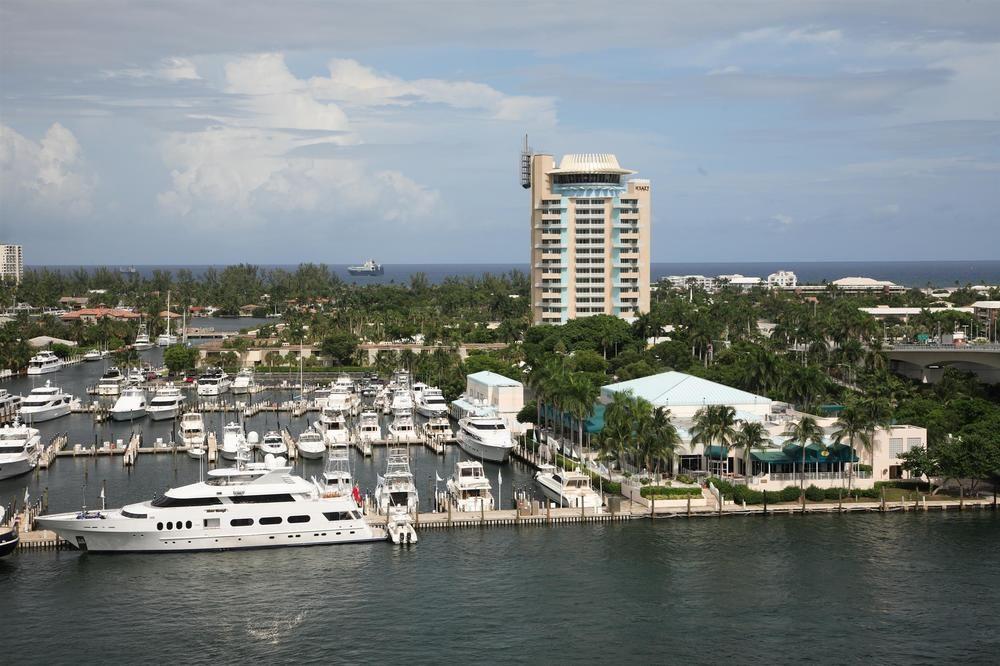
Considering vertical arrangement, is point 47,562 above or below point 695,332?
below

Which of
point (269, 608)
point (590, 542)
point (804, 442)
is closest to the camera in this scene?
point (269, 608)

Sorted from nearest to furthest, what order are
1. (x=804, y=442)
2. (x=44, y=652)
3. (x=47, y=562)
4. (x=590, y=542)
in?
1. (x=44, y=652)
2. (x=47, y=562)
3. (x=590, y=542)
4. (x=804, y=442)

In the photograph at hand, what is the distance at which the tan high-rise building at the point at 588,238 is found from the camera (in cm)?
16738

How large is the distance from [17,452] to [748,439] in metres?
54.2

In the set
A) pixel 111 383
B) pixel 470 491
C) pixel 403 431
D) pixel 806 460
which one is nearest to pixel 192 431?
pixel 403 431

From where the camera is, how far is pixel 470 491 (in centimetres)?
7712

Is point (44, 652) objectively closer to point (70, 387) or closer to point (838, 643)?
point (838, 643)

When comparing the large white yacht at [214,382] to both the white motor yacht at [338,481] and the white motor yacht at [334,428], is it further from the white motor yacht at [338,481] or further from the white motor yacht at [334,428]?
the white motor yacht at [338,481]

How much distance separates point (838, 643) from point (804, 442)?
24681 mm

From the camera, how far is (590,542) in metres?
68.6

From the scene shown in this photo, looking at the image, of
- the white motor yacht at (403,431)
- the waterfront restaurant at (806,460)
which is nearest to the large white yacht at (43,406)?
the white motor yacht at (403,431)

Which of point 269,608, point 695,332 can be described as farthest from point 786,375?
point 269,608

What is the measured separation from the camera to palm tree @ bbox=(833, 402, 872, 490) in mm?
77750

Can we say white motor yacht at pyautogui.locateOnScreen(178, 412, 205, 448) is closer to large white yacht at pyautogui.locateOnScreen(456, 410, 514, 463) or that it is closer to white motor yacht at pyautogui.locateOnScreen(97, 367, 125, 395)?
large white yacht at pyautogui.locateOnScreen(456, 410, 514, 463)
